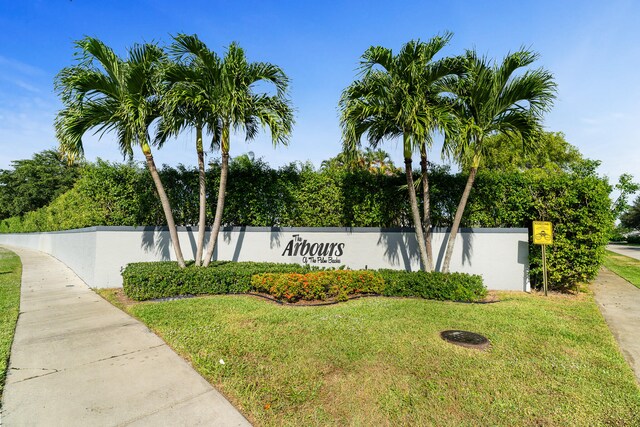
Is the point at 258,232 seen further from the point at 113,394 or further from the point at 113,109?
the point at 113,394

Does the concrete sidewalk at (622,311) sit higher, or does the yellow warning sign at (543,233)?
the yellow warning sign at (543,233)

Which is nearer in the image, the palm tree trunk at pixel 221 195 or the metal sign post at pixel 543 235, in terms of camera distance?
the palm tree trunk at pixel 221 195

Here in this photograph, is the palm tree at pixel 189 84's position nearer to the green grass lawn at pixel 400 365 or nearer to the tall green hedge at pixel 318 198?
the tall green hedge at pixel 318 198

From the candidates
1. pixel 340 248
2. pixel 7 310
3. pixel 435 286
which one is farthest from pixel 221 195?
pixel 435 286

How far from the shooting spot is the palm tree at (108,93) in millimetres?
7422

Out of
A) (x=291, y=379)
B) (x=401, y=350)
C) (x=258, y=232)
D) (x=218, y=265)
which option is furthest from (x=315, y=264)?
(x=291, y=379)

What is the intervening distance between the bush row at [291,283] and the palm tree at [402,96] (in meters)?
1.85

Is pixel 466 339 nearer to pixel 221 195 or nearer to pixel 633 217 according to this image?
pixel 221 195

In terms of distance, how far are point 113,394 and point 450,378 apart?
344cm

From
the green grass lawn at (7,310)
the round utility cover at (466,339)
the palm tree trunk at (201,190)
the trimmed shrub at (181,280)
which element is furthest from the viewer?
the palm tree trunk at (201,190)

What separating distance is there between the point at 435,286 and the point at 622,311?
3.95 metres

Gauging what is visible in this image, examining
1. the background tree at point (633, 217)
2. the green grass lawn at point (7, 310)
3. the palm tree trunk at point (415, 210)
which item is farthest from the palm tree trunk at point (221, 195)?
the background tree at point (633, 217)

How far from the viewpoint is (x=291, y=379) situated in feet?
11.6

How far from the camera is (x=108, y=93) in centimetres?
770
